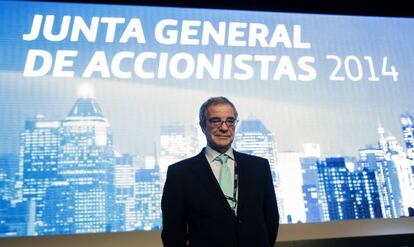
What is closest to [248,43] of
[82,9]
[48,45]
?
[82,9]

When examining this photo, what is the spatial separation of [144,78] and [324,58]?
4.59 feet

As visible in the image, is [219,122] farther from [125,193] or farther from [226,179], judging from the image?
[125,193]

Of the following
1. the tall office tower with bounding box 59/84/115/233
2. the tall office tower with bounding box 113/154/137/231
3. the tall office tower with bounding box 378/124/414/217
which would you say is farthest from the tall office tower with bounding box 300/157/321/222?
the tall office tower with bounding box 59/84/115/233

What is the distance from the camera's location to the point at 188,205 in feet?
4.27

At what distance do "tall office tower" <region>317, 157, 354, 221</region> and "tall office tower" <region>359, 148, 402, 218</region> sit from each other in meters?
0.18

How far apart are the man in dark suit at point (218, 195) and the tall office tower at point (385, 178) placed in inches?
66.2

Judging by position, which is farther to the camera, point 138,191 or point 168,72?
point 168,72

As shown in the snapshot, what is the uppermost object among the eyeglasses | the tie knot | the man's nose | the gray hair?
the gray hair

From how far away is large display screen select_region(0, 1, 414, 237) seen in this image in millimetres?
2545

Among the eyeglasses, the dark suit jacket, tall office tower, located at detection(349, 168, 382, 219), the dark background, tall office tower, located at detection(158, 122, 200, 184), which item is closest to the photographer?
the dark suit jacket

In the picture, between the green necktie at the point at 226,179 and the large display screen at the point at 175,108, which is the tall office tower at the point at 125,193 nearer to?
the large display screen at the point at 175,108

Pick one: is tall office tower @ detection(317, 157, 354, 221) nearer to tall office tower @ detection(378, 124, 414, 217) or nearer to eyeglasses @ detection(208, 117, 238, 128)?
tall office tower @ detection(378, 124, 414, 217)

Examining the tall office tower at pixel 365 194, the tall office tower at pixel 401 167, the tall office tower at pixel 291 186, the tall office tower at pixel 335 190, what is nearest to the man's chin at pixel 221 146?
the tall office tower at pixel 291 186

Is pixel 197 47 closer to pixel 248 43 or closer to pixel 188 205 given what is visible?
pixel 248 43
